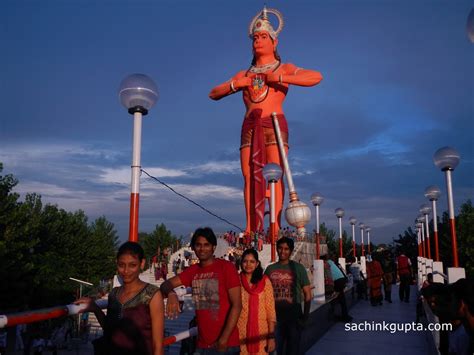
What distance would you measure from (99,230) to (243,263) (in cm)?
4143

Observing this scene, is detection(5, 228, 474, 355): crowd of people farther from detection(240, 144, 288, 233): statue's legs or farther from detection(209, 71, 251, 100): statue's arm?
detection(209, 71, 251, 100): statue's arm

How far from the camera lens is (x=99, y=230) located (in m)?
42.5

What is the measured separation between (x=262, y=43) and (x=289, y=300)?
48.1 ft

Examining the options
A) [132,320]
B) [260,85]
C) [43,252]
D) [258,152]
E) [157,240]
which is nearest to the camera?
[132,320]

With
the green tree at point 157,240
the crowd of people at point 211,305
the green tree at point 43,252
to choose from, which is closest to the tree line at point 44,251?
the green tree at point 43,252

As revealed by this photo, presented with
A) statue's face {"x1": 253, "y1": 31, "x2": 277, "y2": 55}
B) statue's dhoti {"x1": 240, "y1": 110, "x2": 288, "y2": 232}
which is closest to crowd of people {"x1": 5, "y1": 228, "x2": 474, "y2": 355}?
statue's dhoti {"x1": 240, "y1": 110, "x2": 288, "y2": 232}

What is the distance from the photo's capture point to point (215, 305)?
111 inches

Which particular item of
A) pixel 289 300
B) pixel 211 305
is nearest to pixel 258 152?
pixel 289 300

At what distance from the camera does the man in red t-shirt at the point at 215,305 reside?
9.10 ft

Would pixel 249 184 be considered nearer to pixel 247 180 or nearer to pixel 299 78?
pixel 247 180

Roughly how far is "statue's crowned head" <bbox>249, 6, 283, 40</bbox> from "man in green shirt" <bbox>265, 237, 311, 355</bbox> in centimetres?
1469

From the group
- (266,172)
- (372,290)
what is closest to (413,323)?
(372,290)

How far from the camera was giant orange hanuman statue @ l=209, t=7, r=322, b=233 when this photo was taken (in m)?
17.1

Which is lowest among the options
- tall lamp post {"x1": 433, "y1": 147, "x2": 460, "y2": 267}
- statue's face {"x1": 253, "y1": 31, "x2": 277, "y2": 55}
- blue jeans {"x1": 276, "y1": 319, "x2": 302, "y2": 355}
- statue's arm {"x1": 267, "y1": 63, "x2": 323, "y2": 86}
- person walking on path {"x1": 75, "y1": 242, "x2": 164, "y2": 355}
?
blue jeans {"x1": 276, "y1": 319, "x2": 302, "y2": 355}
